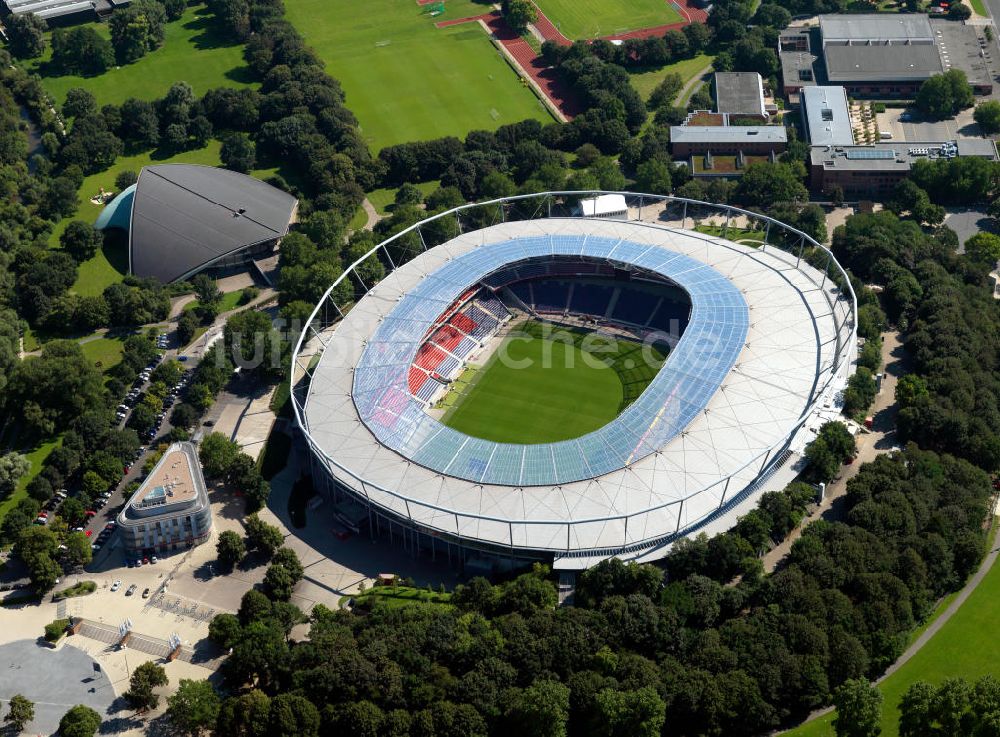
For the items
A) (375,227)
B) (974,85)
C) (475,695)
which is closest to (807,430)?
(475,695)

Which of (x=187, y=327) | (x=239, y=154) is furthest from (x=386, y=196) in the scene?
(x=187, y=327)

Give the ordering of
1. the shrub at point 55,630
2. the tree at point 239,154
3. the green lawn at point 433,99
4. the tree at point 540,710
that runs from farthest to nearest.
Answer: the green lawn at point 433,99 < the tree at point 239,154 < the shrub at point 55,630 < the tree at point 540,710

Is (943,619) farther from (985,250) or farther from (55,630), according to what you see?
(55,630)

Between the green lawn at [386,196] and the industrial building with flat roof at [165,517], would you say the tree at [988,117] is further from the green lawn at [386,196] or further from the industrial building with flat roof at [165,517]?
the industrial building with flat roof at [165,517]

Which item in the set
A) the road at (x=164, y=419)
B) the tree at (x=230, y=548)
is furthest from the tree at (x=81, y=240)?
the tree at (x=230, y=548)

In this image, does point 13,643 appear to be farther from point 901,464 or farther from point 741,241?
point 741,241

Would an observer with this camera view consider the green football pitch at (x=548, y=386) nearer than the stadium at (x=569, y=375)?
No
